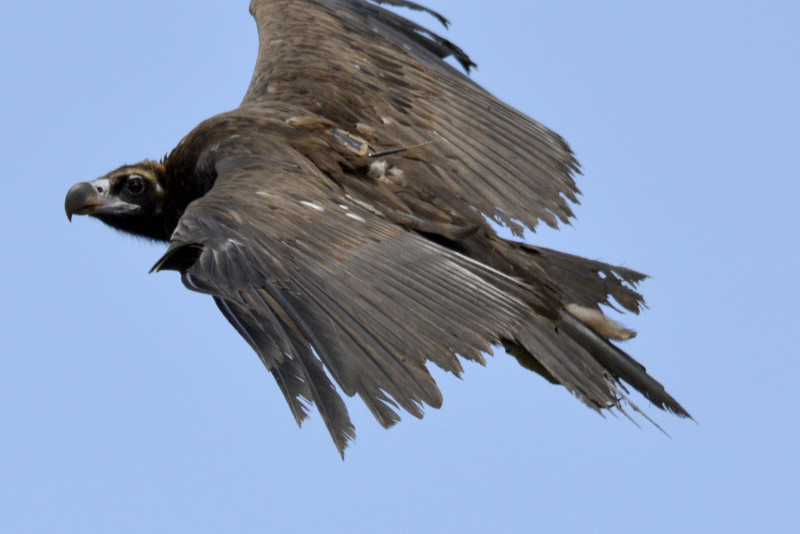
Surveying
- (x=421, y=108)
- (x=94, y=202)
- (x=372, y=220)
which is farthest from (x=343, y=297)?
(x=94, y=202)

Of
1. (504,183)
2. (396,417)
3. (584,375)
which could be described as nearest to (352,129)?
(504,183)

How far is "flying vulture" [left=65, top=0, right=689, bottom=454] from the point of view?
5.27m

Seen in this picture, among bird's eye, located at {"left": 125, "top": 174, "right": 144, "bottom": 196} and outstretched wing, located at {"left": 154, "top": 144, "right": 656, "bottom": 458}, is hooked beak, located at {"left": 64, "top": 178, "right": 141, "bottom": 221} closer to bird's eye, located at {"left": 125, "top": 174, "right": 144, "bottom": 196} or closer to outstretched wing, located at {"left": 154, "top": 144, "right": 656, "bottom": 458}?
bird's eye, located at {"left": 125, "top": 174, "right": 144, "bottom": 196}

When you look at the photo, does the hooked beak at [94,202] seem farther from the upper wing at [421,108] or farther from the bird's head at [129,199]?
the upper wing at [421,108]

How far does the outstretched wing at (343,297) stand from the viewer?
16.8 feet

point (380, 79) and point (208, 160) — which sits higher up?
point (380, 79)

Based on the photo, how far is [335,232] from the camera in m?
5.80

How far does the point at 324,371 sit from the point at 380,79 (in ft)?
9.08

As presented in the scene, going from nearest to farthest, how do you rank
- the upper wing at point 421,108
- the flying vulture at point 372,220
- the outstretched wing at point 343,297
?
the outstretched wing at point 343,297 → the flying vulture at point 372,220 → the upper wing at point 421,108

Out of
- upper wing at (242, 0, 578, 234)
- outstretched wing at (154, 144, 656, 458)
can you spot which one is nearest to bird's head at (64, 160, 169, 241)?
upper wing at (242, 0, 578, 234)

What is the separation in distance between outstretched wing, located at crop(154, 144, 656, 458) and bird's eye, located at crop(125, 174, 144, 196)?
113cm

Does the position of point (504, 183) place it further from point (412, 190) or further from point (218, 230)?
point (218, 230)

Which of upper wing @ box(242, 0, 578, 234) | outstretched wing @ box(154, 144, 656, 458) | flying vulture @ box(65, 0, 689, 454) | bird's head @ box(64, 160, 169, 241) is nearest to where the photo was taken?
outstretched wing @ box(154, 144, 656, 458)

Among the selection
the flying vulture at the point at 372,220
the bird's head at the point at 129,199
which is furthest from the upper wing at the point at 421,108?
the bird's head at the point at 129,199
